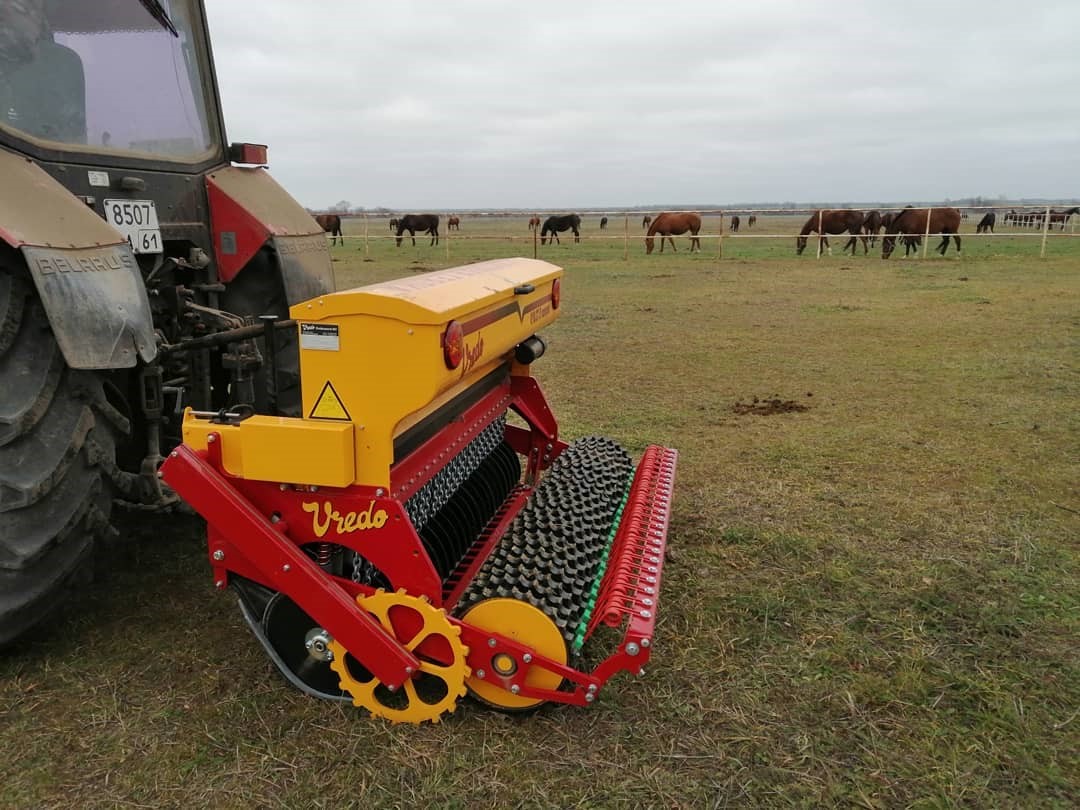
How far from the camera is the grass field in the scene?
2.12 m

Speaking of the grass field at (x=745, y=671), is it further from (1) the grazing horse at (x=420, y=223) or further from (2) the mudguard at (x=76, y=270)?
(1) the grazing horse at (x=420, y=223)

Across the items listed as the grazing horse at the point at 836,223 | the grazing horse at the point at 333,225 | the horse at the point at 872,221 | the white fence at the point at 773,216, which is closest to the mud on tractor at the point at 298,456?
the white fence at the point at 773,216

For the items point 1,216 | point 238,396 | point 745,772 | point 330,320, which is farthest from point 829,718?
point 1,216

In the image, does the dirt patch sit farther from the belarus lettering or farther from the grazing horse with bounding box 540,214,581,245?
the grazing horse with bounding box 540,214,581,245

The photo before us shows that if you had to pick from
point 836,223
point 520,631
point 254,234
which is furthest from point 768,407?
point 836,223

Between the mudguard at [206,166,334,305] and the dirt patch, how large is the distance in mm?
3242

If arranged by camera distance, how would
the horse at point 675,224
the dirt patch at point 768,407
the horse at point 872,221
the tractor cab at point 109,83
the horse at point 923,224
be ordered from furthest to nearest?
the horse at point 675,224 → the horse at point 872,221 → the horse at point 923,224 → the dirt patch at point 768,407 → the tractor cab at point 109,83

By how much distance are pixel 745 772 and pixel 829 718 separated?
38 centimetres

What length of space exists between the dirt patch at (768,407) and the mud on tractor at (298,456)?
111 inches

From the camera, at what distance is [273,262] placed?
3572 mm

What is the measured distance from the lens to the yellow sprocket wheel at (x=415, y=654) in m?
2.23

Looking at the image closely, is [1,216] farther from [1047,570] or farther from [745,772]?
[1047,570]

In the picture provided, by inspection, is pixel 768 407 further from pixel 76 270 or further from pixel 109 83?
pixel 76 270

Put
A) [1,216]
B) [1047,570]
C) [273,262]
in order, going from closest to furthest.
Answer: [1,216] < [1047,570] < [273,262]
